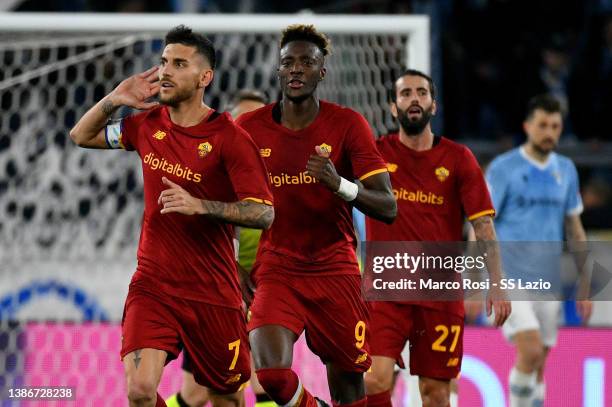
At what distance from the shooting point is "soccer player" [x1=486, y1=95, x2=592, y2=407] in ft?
25.2

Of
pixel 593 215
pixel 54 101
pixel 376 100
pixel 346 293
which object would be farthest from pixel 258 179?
pixel 593 215

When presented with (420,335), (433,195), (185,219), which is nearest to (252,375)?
(420,335)

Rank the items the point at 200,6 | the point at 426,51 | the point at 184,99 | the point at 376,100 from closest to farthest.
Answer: the point at 184,99
the point at 426,51
the point at 376,100
the point at 200,6

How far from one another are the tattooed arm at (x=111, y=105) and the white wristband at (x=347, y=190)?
36.5 inches

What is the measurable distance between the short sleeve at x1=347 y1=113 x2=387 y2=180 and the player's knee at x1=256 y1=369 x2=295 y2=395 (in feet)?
3.07

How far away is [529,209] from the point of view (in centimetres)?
787

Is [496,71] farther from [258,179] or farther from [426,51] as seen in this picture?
[258,179]

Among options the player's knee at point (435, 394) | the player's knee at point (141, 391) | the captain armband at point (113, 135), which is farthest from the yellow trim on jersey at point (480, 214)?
the player's knee at point (141, 391)

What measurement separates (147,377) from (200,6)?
8001 mm

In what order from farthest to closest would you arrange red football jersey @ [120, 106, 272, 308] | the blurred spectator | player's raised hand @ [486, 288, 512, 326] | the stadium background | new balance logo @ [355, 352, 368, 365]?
the blurred spectator < the stadium background < player's raised hand @ [486, 288, 512, 326] < new balance logo @ [355, 352, 368, 365] < red football jersey @ [120, 106, 272, 308]

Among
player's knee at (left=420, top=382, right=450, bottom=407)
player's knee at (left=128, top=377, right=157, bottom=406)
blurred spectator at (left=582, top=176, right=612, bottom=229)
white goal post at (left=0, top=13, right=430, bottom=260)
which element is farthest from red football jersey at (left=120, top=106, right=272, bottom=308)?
blurred spectator at (left=582, top=176, right=612, bottom=229)

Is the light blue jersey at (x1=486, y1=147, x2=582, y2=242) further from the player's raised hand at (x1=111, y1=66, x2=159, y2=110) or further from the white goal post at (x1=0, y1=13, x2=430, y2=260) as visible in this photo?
the player's raised hand at (x1=111, y1=66, x2=159, y2=110)

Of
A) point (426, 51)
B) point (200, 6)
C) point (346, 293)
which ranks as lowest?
point (346, 293)

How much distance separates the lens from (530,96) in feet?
41.0
